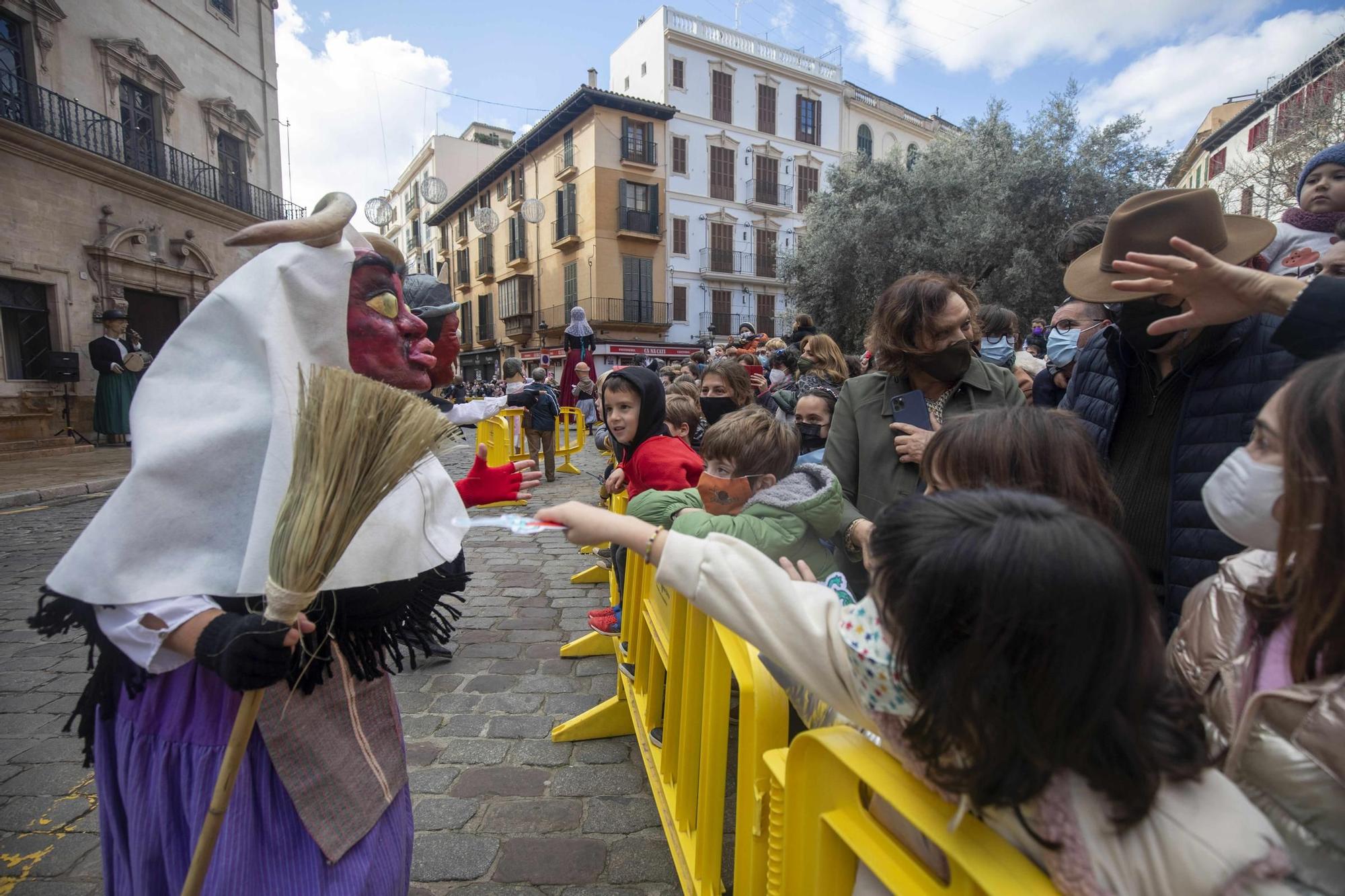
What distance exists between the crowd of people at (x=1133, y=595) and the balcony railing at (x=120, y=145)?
511 inches

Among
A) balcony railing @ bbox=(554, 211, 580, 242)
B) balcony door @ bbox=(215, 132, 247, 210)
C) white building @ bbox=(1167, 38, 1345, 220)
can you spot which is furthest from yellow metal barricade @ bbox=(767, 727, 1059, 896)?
balcony railing @ bbox=(554, 211, 580, 242)

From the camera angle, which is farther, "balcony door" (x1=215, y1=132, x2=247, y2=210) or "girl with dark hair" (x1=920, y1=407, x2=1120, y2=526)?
"balcony door" (x1=215, y1=132, x2=247, y2=210)

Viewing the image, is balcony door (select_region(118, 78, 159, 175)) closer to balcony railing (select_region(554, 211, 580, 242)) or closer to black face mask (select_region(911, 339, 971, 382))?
balcony railing (select_region(554, 211, 580, 242))

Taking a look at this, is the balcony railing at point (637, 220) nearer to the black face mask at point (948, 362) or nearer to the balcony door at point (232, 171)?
the balcony door at point (232, 171)

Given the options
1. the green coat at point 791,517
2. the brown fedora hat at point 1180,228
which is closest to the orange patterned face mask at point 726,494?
the green coat at point 791,517

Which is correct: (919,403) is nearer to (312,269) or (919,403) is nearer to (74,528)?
(312,269)

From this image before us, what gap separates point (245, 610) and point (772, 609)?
109 centimetres

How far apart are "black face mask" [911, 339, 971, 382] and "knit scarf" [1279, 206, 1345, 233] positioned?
1.62 metres

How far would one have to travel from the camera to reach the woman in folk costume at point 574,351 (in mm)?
11312

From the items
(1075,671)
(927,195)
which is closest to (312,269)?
(1075,671)

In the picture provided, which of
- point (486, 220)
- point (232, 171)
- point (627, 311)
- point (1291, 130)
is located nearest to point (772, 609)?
point (1291, 130)

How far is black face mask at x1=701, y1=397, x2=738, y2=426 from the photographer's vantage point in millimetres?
4922

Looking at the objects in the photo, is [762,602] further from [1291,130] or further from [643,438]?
[1291,130]

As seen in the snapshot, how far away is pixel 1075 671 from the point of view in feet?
2.64
